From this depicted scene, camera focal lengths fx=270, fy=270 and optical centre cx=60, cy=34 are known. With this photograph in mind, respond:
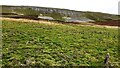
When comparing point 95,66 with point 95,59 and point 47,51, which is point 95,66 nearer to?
point 95,59

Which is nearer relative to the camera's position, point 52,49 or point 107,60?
point 107,60

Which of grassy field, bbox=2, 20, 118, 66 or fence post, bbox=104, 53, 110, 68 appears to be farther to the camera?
A: fence post, bbox=104, 53, 110, 68

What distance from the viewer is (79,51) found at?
29922mm

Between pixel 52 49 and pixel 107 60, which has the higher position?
pixel 52 49

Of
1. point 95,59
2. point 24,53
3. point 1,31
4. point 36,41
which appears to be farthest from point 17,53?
point 1,31

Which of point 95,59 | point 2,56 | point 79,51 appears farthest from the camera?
point 79,51

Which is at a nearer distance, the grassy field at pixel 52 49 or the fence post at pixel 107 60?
the grassy field at pixel 52 49

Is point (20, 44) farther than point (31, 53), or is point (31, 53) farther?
point (20, 44)

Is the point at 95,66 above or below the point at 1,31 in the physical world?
below

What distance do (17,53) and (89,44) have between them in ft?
35.5

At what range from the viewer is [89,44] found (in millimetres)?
34188

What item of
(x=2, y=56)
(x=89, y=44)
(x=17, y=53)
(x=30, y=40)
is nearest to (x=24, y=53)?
(x=17, y=53)

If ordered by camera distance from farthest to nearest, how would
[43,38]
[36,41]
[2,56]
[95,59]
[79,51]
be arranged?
[43,38]
[36,41]
[79,51]
[95,59]
[2,56]

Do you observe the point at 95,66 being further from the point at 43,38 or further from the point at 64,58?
the point at 43,38
